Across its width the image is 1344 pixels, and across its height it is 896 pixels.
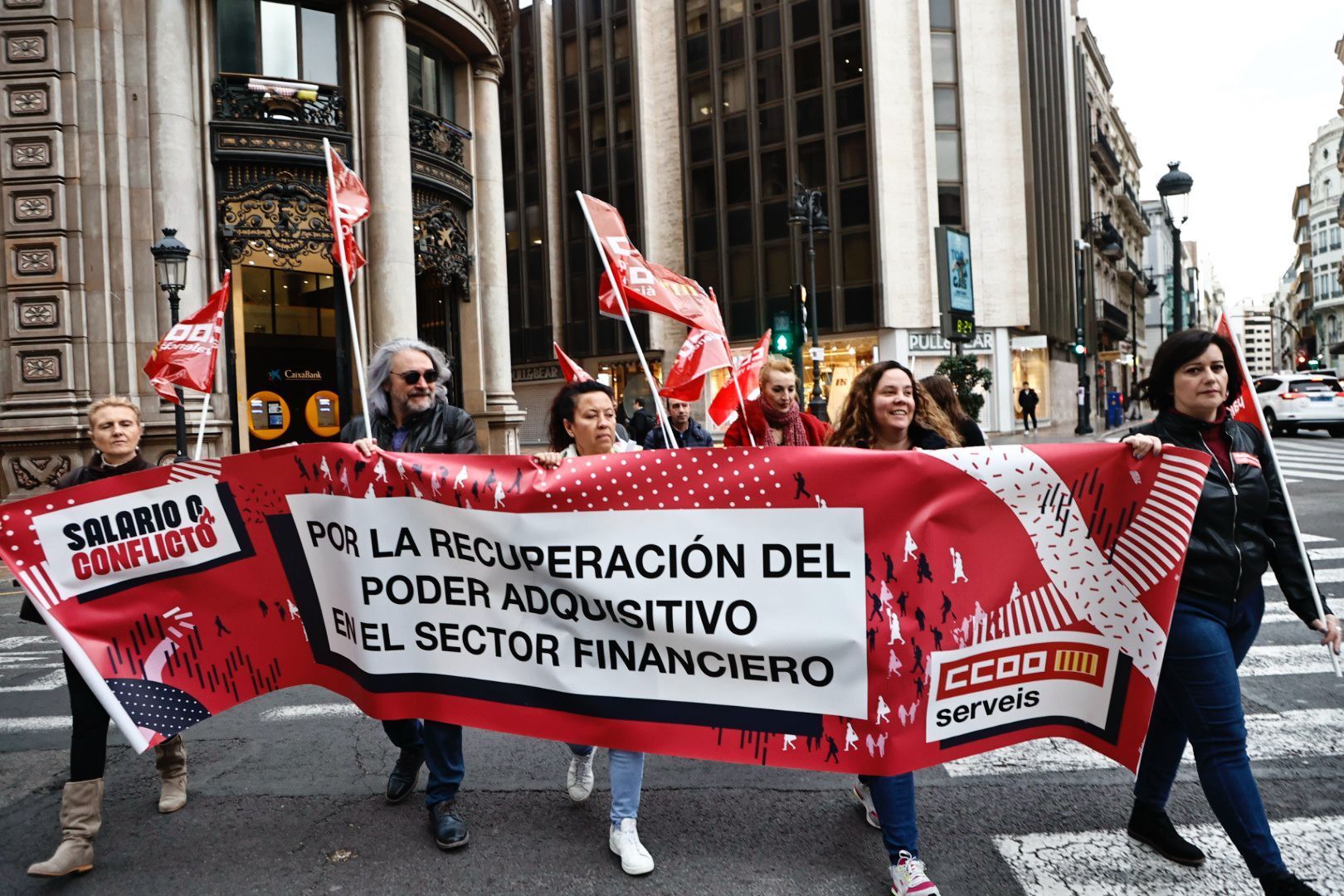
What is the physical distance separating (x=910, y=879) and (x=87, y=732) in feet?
10.9

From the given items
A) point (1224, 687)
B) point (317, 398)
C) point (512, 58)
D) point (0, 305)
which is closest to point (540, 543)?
point (1224, 687)

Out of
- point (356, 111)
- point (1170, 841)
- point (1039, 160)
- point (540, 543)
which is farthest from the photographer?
point (1039, 160)

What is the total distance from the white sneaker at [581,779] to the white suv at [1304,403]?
26675 millimetres

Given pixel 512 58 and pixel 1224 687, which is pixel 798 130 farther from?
pixel 1224 687

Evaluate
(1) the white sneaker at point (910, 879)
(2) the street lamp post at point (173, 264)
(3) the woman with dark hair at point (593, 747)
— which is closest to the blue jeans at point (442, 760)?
(3) the woman with dark hair at point (593, 747)

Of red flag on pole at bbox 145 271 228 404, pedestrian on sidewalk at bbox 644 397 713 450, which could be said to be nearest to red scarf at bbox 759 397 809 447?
pedestrian on sidewalk at bbox 644 397 713 450

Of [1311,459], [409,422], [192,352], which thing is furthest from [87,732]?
[1311,459]

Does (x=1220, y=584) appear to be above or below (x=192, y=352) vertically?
below

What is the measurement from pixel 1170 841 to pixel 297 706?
4894 millimetres

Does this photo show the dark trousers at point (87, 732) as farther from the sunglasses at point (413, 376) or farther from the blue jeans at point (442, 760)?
the sunglasses at point (413, 376)

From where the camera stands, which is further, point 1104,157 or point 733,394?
point 1104,157

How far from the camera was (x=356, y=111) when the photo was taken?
1733cm

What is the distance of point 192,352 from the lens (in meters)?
8.46

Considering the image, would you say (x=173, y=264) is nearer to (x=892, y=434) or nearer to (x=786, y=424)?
(x=786, y=424)
